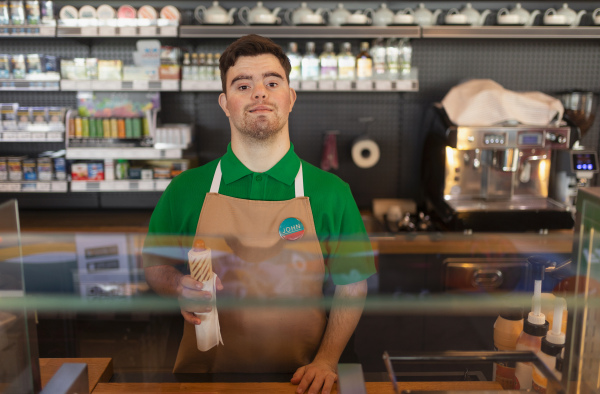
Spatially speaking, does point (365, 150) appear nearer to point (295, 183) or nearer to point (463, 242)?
point (463, 242)

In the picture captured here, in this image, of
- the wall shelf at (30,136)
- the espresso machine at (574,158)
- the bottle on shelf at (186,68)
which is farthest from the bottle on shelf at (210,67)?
the espresso machine at (574,158)

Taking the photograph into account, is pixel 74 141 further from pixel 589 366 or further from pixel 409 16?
pixel 589 366

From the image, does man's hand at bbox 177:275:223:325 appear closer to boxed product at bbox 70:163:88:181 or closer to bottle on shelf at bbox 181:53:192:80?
bottle on shelf at bbox 181:53:192:80

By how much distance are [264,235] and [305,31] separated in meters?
2.17

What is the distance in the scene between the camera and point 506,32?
145 inches

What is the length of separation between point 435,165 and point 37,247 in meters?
2.85

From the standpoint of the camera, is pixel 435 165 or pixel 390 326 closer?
pixel 390 326

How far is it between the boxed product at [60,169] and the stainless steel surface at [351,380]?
11.1 ft

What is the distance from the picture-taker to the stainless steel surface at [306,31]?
363 cm

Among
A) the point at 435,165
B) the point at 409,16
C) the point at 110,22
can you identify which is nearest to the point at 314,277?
the point at 435,165

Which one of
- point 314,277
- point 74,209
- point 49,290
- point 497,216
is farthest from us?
point 74,209

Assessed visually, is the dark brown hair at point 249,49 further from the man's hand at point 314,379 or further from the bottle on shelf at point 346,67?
the bottle on shelf at point 346,67

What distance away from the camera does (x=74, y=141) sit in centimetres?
378

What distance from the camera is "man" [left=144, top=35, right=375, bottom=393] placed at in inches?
73.8
